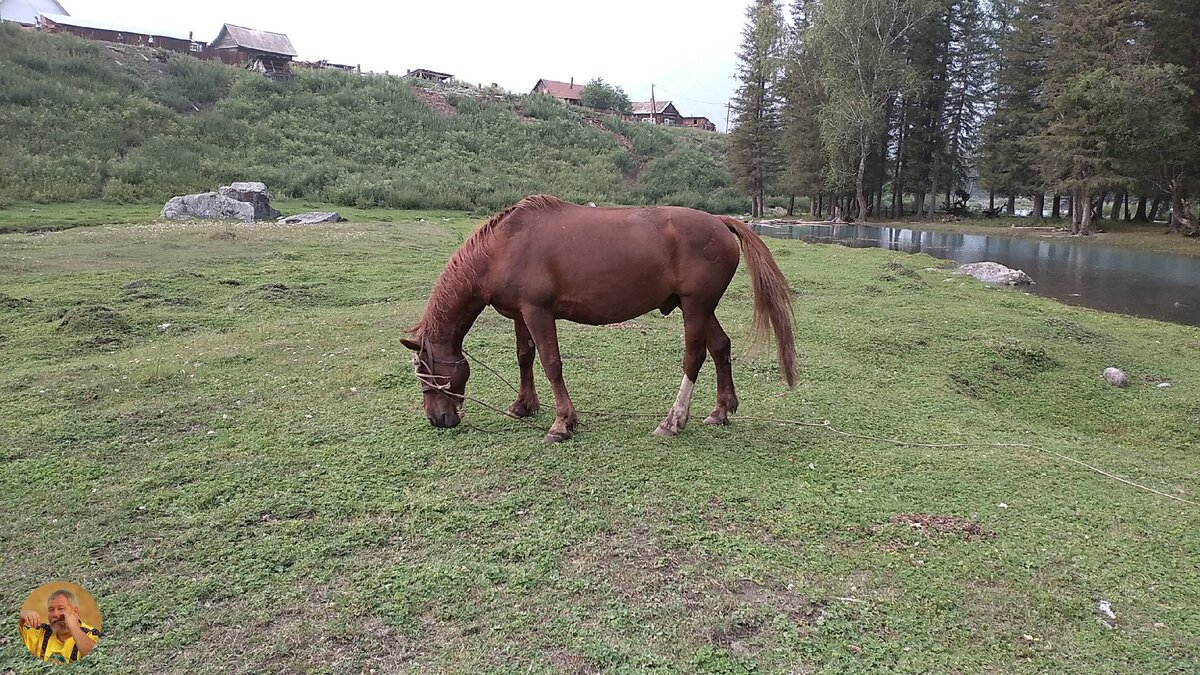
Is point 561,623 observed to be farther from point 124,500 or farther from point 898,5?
point 898,5

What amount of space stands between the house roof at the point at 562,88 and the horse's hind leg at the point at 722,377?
66871 millimetres

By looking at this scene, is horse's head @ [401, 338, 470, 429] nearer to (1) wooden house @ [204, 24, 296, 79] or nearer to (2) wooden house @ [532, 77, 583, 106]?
(1) wooden house @ [204, 24, 296, 79]

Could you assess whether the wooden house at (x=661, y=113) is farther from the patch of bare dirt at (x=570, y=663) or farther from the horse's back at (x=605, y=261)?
the patch of bare dirt at (x=570, y=663)

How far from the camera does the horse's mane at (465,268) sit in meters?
5.00

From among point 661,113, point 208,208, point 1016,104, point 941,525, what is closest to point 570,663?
point 941,525

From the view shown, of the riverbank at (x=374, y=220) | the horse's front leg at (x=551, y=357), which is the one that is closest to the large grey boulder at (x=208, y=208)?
the riverbank at (x=374, y=220)

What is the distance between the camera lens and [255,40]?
4650 cm

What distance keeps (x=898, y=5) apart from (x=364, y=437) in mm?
35362

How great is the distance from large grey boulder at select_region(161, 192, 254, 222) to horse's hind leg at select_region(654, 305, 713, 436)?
65.1 ft

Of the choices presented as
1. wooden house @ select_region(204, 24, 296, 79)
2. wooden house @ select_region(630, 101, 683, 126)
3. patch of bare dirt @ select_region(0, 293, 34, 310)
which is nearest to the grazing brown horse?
patch of bare dirt @ select_region(0, 293, 34, 310)

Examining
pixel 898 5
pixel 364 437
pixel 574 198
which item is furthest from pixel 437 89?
pixel 364 437

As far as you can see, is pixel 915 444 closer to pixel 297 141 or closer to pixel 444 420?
pixel 444 420

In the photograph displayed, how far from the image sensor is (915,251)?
21484mm

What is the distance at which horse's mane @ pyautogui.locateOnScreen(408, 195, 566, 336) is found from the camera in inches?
197
